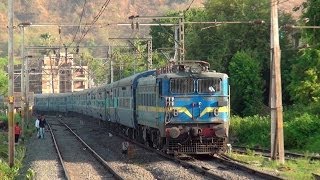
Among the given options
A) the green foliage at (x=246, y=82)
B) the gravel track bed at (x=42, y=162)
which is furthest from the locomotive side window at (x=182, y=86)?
the green foliage at (x=246, y=82)

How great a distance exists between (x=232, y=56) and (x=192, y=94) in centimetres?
3087

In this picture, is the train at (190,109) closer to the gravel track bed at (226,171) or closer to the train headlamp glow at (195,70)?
the train headlamp glow at (195,70)

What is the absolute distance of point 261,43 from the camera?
5244 centimetres

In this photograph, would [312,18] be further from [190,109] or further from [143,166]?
[143,166]

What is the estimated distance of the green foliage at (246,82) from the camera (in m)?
48.8

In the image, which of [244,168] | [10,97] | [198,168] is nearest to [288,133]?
[244,168]

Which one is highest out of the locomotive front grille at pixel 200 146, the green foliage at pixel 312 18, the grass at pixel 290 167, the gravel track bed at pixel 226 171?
the green foliage at pixel 312 18

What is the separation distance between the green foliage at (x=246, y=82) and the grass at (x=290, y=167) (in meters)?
26.3

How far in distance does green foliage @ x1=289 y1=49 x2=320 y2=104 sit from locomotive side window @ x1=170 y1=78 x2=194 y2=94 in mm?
20074

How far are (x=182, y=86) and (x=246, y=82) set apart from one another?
88.3 feet

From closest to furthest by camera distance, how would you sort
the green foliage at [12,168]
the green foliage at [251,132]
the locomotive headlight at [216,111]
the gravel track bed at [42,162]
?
1. the gravel track bed at [42,162]
2. the green foliage at [12,168]
3. the locomotive headlight at [216,111]
4. the green foliage at [251,132]

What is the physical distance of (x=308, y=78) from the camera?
139ft

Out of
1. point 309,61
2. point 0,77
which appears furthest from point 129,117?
point 0,77

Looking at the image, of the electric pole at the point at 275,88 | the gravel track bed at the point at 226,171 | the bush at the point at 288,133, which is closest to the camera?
the gravel track bed at the point at 226,171
